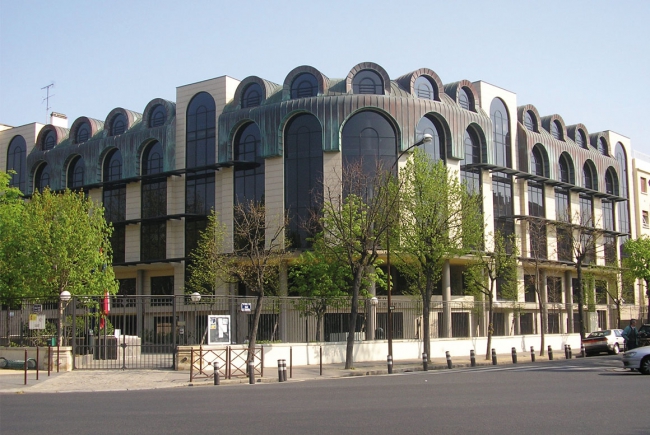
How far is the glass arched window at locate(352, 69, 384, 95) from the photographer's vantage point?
163ft

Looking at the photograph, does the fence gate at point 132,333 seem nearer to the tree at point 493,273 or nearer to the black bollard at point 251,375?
the black bollard at point 251,375

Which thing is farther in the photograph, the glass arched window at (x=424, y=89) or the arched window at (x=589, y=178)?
the arched window at (x=589, y=178)

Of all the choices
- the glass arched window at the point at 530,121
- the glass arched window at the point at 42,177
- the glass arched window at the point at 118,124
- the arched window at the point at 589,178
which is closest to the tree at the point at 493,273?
the glass arched window at the point at 530,121

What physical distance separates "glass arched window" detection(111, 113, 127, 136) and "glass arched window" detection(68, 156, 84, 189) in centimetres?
386

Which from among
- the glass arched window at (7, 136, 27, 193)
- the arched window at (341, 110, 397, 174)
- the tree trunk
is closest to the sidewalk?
the tree trunk

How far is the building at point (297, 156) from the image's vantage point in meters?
48.6

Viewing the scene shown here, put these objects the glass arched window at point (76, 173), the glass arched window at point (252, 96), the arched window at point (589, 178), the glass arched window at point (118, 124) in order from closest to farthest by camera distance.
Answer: the glass arched window at point (252, 96) → the glass arched window at point (118, 124) → the glass arched window at point (76, 173) → the arched window at point (589, 178)

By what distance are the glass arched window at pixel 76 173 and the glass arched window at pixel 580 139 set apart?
141 feet

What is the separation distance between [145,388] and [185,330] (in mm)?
6423

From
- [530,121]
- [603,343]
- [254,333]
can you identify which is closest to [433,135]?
[530,121]

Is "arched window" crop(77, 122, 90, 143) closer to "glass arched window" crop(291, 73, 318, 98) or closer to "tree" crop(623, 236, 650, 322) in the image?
"glass arched window" crop(291, 73, 318, 98)

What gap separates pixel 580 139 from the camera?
66438 mm

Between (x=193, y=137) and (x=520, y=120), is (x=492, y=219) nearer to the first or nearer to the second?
(x=520, y=120)

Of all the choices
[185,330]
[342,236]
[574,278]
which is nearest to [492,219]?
[574,278]
